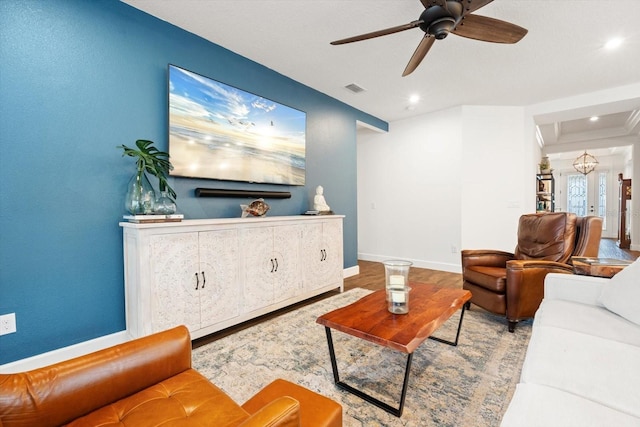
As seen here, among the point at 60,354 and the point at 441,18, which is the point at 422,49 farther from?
the point at 60,354

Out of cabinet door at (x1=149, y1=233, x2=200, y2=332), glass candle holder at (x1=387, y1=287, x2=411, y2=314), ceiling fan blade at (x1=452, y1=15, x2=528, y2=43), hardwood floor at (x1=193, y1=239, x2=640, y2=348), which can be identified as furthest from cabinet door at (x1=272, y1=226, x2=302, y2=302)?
ceiling fan blade at (x1=452, y1=15, x2=528, y2=43)

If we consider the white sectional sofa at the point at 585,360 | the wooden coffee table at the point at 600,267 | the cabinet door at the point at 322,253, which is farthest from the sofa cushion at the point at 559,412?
the cabinet door at the point at 322,253

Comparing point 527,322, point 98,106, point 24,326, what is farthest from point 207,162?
point 527,322

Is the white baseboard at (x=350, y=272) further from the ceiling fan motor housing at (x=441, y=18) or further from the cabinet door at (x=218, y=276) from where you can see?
the ceiling fan motor housing at (x=441, y=18)

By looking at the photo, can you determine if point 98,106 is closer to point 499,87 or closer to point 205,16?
point 205,16

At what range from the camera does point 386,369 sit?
1.91 metres

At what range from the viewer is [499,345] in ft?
7.34

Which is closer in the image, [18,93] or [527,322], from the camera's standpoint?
[18,93]

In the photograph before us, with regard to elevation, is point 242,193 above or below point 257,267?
above

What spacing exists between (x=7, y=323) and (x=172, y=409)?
1691mm

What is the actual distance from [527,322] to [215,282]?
2869 mm

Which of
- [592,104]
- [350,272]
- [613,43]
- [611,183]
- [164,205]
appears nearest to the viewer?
[164,205]

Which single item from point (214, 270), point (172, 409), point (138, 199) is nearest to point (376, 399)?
point (172, 409)

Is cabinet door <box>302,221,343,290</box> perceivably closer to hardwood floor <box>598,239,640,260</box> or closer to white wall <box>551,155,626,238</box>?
hardwood floor <box>598,239,640,260</box>
